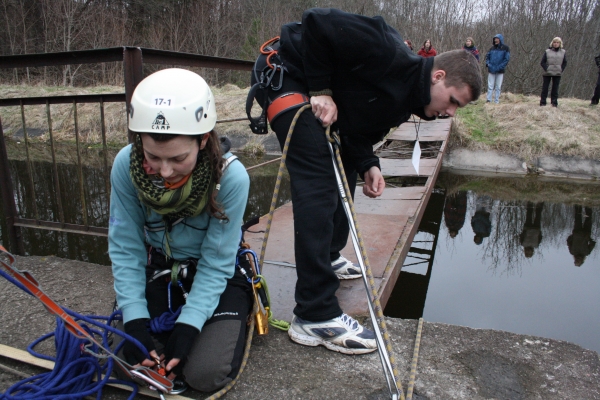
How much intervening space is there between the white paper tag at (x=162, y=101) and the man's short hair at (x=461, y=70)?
1098mm

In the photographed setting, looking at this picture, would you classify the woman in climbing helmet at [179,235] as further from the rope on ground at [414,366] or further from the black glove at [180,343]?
the rope on ground at [414,366]

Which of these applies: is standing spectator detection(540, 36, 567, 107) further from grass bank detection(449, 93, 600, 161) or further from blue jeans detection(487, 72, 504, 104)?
blue jeans detection(487, 72, 504, 104)

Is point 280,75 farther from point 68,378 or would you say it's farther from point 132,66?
point 68,378

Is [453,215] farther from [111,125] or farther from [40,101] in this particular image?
[111,125]

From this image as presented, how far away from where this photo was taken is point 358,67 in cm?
185

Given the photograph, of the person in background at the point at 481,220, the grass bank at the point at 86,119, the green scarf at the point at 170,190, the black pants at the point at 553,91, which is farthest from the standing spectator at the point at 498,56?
the green scarf at the point at 170,190

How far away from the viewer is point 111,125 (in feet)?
41.9

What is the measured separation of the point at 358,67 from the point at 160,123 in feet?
2.80

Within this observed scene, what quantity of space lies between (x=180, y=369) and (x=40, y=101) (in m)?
2.35

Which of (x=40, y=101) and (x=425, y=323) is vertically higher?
(x=40, y=101)

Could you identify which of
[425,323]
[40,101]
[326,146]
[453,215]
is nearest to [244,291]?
[326,146]

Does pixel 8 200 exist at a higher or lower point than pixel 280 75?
lower

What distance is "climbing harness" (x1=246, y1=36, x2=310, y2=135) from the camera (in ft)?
6.40

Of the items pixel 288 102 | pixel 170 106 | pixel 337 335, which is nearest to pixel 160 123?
pixel 170 106
